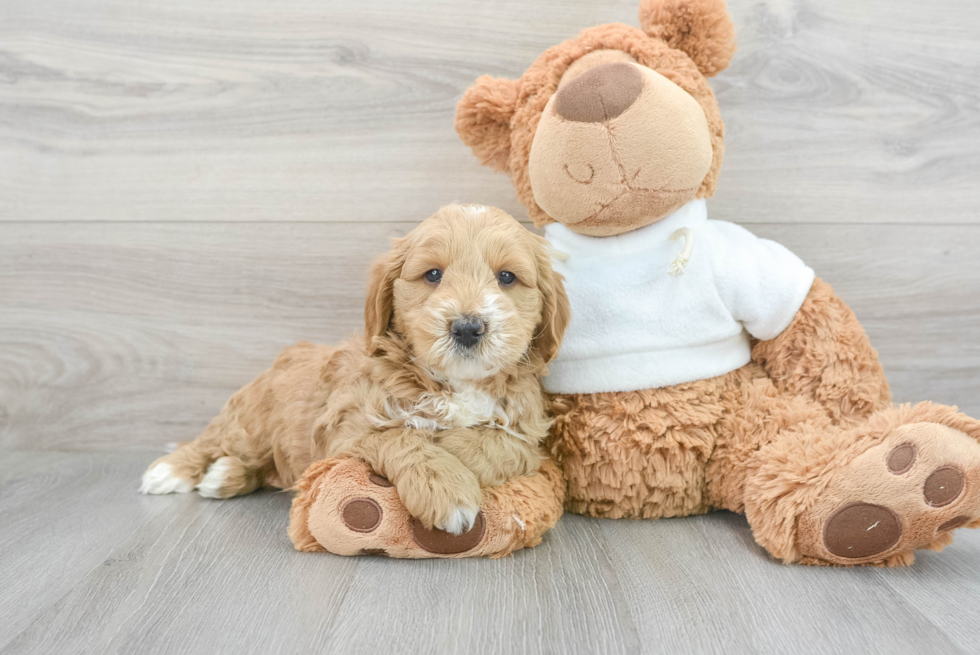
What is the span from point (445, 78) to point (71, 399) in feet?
4.16

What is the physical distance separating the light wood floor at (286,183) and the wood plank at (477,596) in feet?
0.35

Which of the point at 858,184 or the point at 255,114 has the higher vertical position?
the point at 255,114

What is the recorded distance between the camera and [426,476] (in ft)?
3.50

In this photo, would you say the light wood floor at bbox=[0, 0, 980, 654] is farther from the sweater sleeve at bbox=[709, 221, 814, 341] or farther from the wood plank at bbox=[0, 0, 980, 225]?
the sweater sleeve at bbox=[709, 221, 814, 341]

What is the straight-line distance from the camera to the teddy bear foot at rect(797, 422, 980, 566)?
3.24 feet

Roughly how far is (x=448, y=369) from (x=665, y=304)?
43cm

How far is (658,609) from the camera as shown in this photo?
3.16ft

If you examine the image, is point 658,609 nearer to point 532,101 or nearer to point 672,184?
point 672,184

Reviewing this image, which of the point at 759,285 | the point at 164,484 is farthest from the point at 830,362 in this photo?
the point at 164,484

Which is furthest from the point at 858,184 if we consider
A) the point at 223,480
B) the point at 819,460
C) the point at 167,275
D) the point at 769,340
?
the point at 167,275

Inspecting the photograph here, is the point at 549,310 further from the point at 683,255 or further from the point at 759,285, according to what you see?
the point at 759,285

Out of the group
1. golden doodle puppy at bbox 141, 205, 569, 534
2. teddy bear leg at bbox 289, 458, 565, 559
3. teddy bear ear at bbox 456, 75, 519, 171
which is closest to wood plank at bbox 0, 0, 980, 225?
teddy bear ear at bbox 456, 75, 519, 171

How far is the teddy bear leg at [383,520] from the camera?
109cm

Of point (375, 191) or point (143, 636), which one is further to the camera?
point (375, 191)
